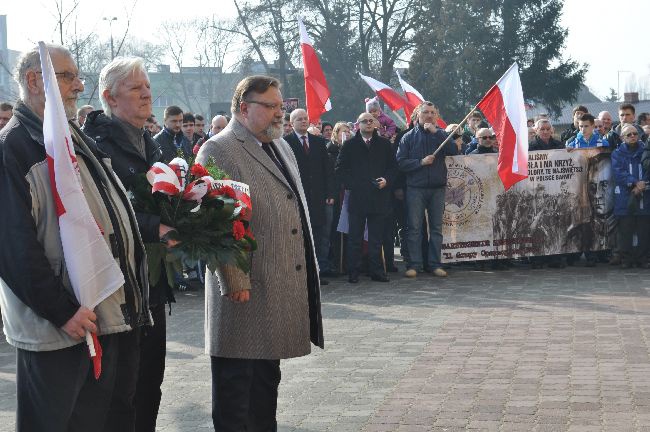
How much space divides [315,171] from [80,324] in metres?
10.5

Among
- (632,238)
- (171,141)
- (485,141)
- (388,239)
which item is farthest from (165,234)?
(632,238)

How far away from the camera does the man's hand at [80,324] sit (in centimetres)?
385

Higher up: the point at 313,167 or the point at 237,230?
the point at 313,167

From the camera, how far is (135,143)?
5.12 metres

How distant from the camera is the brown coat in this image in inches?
204

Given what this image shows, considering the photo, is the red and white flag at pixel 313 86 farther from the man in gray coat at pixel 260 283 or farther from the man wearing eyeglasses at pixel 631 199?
the man in gray coat at pixel 260 283

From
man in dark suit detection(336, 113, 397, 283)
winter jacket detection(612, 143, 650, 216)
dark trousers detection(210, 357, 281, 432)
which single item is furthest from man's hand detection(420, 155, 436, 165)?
dark trousers detection(210, 357, 281, 432)

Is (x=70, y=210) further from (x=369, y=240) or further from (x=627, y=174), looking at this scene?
(x=627, y=174)

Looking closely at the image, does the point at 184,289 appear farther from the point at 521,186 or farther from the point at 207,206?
the point at 207,206

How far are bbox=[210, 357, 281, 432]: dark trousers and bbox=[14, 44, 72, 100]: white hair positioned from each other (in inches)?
66.5

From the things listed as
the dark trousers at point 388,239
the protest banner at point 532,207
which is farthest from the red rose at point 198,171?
the protest banner at point 532,207

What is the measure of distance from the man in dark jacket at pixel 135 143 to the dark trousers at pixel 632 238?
10952 mm

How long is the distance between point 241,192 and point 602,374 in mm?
3784

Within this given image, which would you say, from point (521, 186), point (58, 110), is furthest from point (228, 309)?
point (521, 186)
